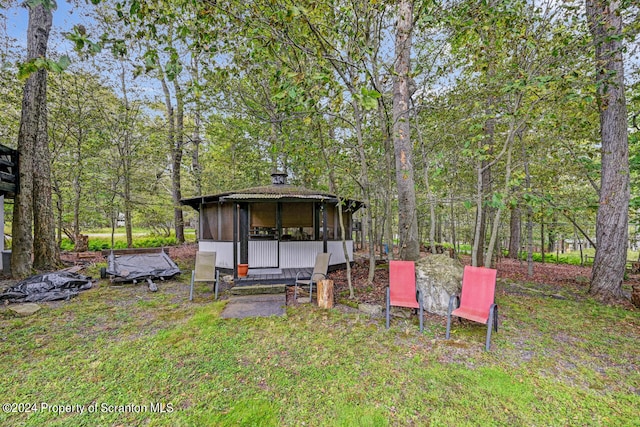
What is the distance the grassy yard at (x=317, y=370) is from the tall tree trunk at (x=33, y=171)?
2932 mm


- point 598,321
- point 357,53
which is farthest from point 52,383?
→ point 598,321

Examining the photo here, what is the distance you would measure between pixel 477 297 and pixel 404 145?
326 cm

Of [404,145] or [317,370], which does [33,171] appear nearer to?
[317,370]

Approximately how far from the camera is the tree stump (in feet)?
16.0

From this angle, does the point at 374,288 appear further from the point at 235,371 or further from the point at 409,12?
the point at 409,12

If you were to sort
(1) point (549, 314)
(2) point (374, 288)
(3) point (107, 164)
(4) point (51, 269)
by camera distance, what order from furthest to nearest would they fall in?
(3) point (107, 164) → (4) point (51, 269) → (2) point (374, 288) → (1) point (549, 314)

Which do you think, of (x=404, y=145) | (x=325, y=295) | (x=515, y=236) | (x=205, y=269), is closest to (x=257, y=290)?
(x=205, y=269)

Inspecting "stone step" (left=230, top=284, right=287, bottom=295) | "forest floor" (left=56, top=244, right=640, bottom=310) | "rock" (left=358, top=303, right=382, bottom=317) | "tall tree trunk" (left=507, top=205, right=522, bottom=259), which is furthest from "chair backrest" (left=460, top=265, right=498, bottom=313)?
"tall tree trunk" (left=507, top=205, right=522, bottom=259)

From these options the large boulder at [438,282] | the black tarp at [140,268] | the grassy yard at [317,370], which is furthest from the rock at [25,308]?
the large boulder at [438,282]

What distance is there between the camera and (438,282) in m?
4.34

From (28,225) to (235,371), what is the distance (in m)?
7.62

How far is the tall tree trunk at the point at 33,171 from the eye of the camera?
657 cm

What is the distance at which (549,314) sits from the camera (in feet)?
14.7

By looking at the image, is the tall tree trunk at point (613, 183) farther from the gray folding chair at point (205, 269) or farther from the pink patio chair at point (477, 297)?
the gray folding chair at point (205, 269)
